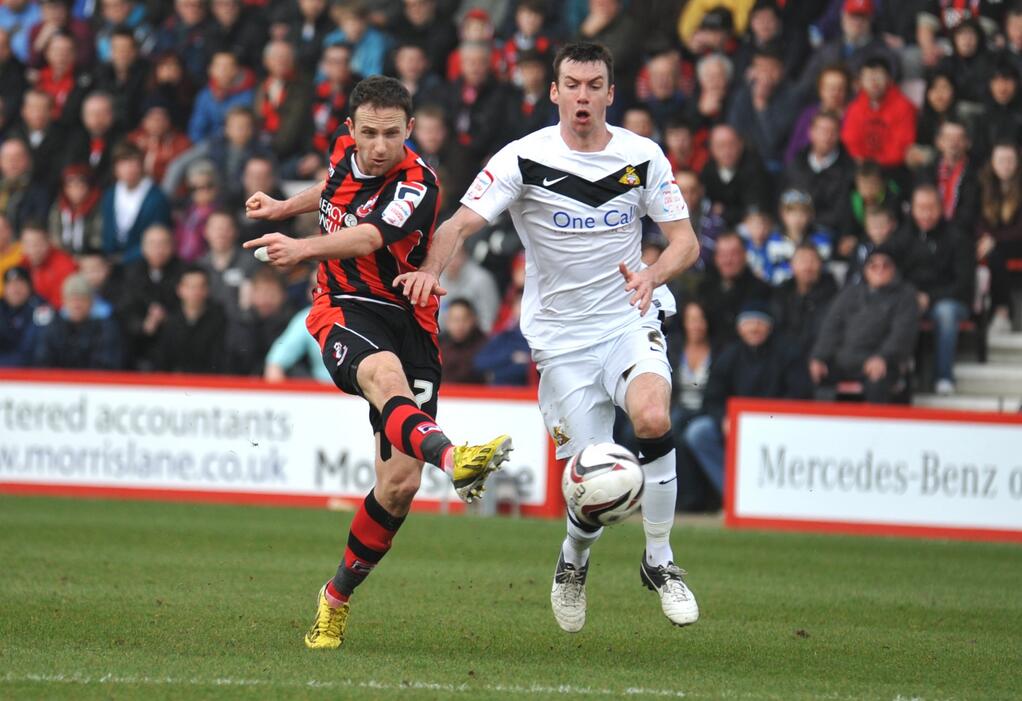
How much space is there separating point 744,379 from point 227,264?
19.4ft

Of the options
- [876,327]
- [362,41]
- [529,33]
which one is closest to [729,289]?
[876,327]

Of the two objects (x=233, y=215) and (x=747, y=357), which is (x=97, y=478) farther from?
(x=747, y=357)

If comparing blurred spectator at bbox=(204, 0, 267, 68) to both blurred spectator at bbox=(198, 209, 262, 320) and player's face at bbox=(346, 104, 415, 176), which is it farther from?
player's face at bbox=(346, 104, 415, 176)

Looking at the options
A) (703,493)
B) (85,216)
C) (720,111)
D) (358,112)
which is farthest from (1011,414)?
(85,216)

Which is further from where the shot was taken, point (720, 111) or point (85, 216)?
point (85, 216)

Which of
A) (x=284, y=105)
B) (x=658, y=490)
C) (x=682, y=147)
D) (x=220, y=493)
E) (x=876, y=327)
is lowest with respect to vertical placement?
(x=220, y=493)

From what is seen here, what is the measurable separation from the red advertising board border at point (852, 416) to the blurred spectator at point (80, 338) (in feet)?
21.9

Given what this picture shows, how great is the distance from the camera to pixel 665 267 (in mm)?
7863

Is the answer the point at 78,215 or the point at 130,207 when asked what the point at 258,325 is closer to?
the point at 130,207

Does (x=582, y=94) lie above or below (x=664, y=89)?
below

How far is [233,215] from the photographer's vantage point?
59.2ft

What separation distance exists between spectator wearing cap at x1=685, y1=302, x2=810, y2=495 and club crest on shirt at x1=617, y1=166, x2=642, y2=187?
24.8 feet

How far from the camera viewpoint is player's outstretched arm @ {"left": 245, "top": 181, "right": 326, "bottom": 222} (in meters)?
7.71

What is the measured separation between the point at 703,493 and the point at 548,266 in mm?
8029
